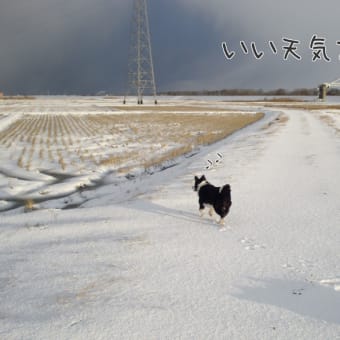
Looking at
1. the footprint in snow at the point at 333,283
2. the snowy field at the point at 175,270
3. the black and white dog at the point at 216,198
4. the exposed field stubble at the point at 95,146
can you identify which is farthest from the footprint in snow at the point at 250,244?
the exposed field stubble at the point at 95,146

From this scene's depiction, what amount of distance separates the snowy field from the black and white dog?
31 centimetres

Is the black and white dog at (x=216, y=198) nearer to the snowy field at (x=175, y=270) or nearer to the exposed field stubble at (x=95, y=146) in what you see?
the snowy field at (x=175, y=270)

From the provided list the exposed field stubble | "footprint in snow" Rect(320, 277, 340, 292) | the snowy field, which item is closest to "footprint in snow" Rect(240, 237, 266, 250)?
the snowy field

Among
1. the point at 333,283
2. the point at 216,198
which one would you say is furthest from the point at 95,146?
the point at 333,283

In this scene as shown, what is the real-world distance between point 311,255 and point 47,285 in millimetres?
3430

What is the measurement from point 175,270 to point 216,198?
5.84ft

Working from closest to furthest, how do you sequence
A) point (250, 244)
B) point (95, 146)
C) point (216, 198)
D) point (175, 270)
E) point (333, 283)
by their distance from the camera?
point (333, 283), point (175, 270), point (250, 244), point (216, 198), point (95, 146)

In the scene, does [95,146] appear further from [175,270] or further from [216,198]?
[175,270]

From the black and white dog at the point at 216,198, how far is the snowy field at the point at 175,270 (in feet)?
1.02

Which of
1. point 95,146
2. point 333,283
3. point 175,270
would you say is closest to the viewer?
point 333,283

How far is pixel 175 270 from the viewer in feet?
14.4

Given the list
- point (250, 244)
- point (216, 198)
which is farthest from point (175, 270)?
point (216, 198)

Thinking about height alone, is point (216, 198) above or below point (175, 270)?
above

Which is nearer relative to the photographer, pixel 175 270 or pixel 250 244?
pixel 175 270
